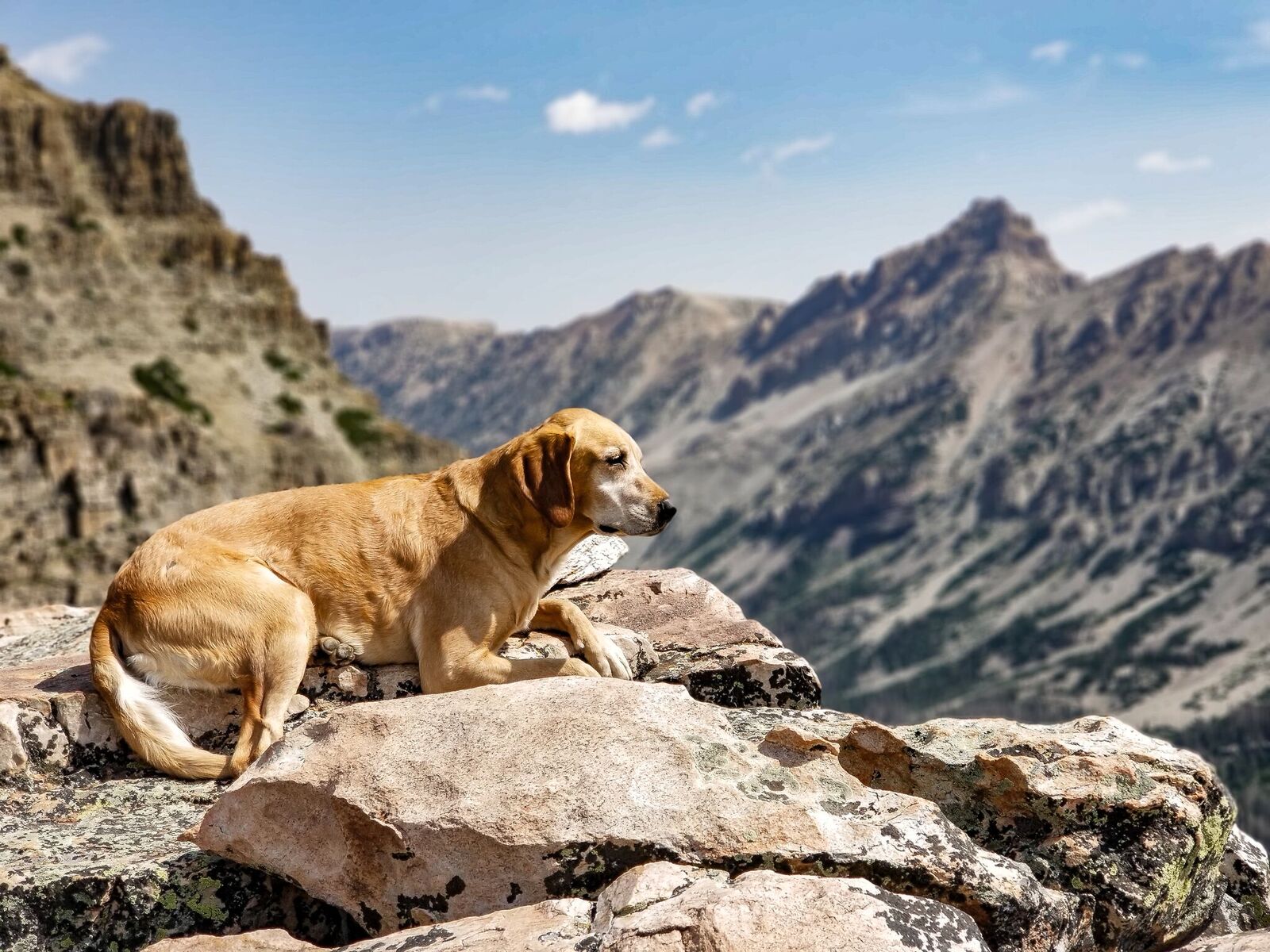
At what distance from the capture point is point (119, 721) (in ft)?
34.0

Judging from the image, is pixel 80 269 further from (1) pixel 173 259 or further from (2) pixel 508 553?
(2) pixel 508 553

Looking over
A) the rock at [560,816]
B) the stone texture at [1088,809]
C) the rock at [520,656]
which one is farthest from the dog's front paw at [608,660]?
the rock at [560,816]

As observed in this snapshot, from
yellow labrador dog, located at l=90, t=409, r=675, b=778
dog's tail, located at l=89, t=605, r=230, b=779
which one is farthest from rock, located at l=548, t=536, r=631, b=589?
dog's tail, located at l=89, t=605, r=230, b=779

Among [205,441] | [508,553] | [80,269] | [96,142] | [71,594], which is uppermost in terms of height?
[96,142]

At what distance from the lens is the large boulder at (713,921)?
6.58 meters

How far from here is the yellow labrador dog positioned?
10.3 m

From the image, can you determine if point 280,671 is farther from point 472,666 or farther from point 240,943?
point 240,943

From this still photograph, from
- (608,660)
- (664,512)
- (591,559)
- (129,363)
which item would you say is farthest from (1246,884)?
(129,363)

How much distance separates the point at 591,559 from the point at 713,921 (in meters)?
9.06

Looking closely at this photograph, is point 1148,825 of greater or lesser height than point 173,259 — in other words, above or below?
below

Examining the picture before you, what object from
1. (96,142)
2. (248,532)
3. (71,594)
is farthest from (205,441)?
(248,532)

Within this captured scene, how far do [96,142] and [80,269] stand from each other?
2569 centimetres

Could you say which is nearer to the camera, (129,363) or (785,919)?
(785,919)

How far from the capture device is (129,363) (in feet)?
365
